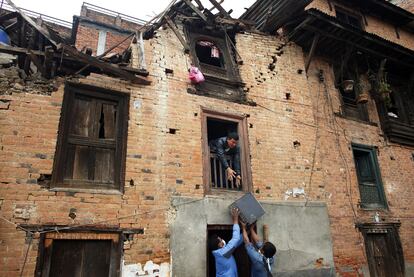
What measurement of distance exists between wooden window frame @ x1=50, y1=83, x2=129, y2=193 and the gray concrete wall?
1.28m

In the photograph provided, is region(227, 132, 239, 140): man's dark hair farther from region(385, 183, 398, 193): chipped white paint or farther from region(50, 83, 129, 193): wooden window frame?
region(385, 183, 398, 193): chipped white paint

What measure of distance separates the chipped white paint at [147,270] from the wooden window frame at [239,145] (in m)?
1.68

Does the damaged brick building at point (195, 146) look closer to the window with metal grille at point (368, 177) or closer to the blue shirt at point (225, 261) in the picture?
the window with metal grille at point (368, 177)

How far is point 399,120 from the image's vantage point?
36.0 ft

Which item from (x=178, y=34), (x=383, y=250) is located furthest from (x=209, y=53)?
(x=383, y=250)

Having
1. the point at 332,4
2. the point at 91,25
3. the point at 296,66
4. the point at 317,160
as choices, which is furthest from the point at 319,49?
the point at 91,25

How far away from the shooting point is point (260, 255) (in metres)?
5.69

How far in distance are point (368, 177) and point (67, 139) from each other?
8.34 metres

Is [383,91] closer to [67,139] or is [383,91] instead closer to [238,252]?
[238,252]

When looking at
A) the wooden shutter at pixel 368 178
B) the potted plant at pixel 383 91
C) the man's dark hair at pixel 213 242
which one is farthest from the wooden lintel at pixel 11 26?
the potted plant at pixel 383 91

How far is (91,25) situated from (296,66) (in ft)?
38.5

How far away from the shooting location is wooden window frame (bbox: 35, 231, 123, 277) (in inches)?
189

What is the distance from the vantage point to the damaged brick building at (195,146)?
5234mm

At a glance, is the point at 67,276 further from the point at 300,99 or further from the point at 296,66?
the point at 296,66
